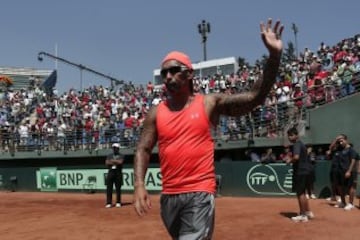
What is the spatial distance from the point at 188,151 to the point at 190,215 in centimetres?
44

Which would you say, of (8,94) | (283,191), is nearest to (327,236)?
(283,191)

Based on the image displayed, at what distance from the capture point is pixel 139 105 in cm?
2712

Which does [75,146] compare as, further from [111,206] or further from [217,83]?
[111,206]

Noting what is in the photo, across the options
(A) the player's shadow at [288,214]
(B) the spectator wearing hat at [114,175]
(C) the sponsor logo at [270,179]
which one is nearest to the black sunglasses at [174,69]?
(A) the player's shadow at [288,214]

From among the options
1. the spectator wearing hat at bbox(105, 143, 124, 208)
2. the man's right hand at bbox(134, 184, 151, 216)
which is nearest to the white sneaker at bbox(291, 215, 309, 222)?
the spectator wearing hat at bbox(105, 143, 124, 208)

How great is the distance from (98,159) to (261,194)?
894cm

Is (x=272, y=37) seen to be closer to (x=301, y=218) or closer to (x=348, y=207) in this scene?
(x=301, y=218)

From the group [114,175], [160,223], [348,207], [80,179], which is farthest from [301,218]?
[80,179]

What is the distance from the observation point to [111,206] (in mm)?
16656

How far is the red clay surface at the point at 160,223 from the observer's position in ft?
33.9

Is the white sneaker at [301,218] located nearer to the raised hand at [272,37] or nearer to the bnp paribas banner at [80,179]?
the raised hand at [272,37]

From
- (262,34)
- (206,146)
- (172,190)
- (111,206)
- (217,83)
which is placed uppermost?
(217,83)

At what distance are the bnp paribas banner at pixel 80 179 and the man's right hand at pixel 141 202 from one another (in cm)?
1719

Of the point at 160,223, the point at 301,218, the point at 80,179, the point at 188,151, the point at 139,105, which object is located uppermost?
the point at 139,105
